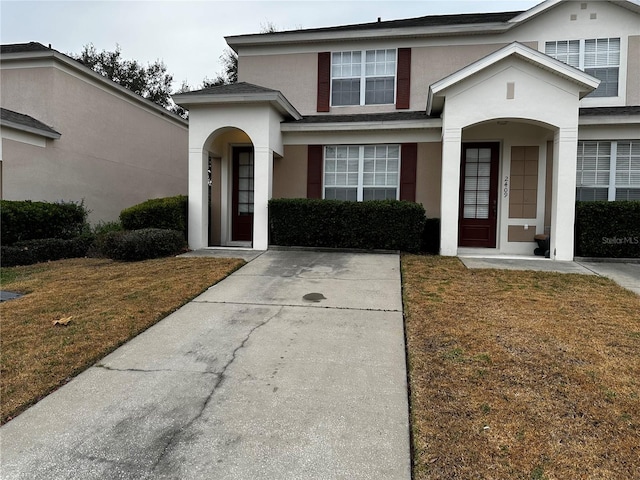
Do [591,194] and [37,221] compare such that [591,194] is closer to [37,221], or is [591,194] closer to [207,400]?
[207,400]

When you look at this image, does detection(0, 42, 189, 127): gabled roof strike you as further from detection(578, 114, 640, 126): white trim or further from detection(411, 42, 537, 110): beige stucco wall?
detection(578, 114, 640, 126): white trim

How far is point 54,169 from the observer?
37.9 feet

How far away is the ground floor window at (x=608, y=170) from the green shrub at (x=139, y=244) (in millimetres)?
9800

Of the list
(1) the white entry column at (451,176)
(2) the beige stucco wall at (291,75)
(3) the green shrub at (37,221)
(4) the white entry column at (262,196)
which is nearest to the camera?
(1) the white entry column at (451,176)

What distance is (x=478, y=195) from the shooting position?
1038 cm

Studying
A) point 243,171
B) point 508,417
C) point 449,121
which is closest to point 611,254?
point 449,121

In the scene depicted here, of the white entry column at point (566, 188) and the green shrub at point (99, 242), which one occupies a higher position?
the white entry column at point (566, 188)

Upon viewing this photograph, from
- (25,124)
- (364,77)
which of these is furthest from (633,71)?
(25,124)

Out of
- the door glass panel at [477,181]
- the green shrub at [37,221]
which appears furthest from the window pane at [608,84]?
the green shrub at [37,221]

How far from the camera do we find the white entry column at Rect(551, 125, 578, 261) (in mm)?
8664

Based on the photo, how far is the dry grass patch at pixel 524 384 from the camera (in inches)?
91.3

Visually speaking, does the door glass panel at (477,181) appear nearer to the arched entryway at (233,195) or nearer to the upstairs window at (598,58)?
the upstairs window at (598,58)

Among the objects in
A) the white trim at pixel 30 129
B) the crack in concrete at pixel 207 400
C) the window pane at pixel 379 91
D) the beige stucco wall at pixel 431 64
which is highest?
the beige stucco wall at pixel 431 64

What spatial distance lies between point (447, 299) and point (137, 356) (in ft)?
12.9
